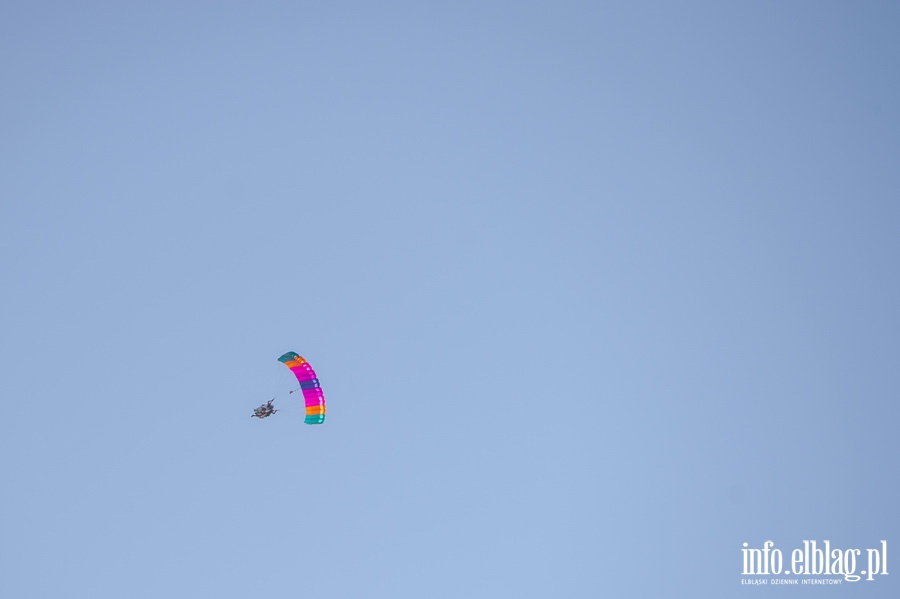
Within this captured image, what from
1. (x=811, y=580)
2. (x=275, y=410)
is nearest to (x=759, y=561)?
(x=811, y=580)

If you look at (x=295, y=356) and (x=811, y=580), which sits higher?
(x=295, y=356)

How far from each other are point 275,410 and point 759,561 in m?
27.0

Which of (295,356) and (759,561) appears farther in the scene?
(759,561)

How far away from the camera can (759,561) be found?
52.3 m

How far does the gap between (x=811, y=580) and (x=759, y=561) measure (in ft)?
9.03

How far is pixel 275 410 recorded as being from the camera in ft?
129

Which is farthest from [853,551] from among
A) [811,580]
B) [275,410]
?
[275,410]

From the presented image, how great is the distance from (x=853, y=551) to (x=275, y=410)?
31.8 metres

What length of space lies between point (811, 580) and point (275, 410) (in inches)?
1101

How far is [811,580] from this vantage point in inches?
1984

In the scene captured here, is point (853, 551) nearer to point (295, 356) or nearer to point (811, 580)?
point (811, 580)

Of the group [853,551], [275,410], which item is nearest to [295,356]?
[275,410]

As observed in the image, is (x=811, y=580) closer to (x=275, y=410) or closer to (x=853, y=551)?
(x=853, y=551)

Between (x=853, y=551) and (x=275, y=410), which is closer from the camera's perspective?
(x=275, y=410)
